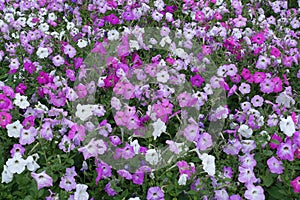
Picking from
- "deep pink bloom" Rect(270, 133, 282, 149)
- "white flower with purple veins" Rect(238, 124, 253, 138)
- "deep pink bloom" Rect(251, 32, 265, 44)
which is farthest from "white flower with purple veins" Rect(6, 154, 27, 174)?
"deep pink bloom" Rect(251, 32, 265, 44)

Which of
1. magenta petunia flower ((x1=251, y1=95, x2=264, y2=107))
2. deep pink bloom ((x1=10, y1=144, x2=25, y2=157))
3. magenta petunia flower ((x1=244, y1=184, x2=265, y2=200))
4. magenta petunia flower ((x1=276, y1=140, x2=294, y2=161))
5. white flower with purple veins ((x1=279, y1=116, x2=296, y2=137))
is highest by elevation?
white flower with purple veins ((x1=279, y1=116, x2=296, y2=137))

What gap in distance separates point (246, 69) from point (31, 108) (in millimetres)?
1810

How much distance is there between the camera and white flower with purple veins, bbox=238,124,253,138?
299 cm

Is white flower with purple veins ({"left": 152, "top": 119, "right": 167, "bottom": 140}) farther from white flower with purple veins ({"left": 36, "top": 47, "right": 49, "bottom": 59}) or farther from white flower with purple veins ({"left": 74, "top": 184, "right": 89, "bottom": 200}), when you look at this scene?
white flower with purple veins ({"left": 36, "top": 47, "right": 49, "bottom": 59})

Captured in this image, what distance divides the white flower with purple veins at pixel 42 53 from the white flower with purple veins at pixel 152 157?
1636mm

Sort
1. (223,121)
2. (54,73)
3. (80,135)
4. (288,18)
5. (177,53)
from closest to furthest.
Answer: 1. (80,135)
2. (223,121)
3. (54,73)
4. (177,53)
5. (288,18)

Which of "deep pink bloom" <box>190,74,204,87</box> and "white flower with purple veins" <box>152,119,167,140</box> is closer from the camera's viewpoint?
"white flower with purple veins" <box>152,119,167,140</box>

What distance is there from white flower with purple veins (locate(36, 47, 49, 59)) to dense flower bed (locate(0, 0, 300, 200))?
0.01m

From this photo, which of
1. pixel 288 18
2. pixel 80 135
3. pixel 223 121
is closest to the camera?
pixel 80 135

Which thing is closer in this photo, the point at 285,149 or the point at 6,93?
the point at 285,149

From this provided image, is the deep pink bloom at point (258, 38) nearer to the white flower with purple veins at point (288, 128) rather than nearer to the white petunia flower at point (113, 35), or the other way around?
the white petunia flower at point (113, 35)

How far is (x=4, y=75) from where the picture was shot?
3.89 metres

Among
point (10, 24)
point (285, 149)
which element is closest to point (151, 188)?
point (285, 149)

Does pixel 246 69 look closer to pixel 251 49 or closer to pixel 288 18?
pixel 251 49
